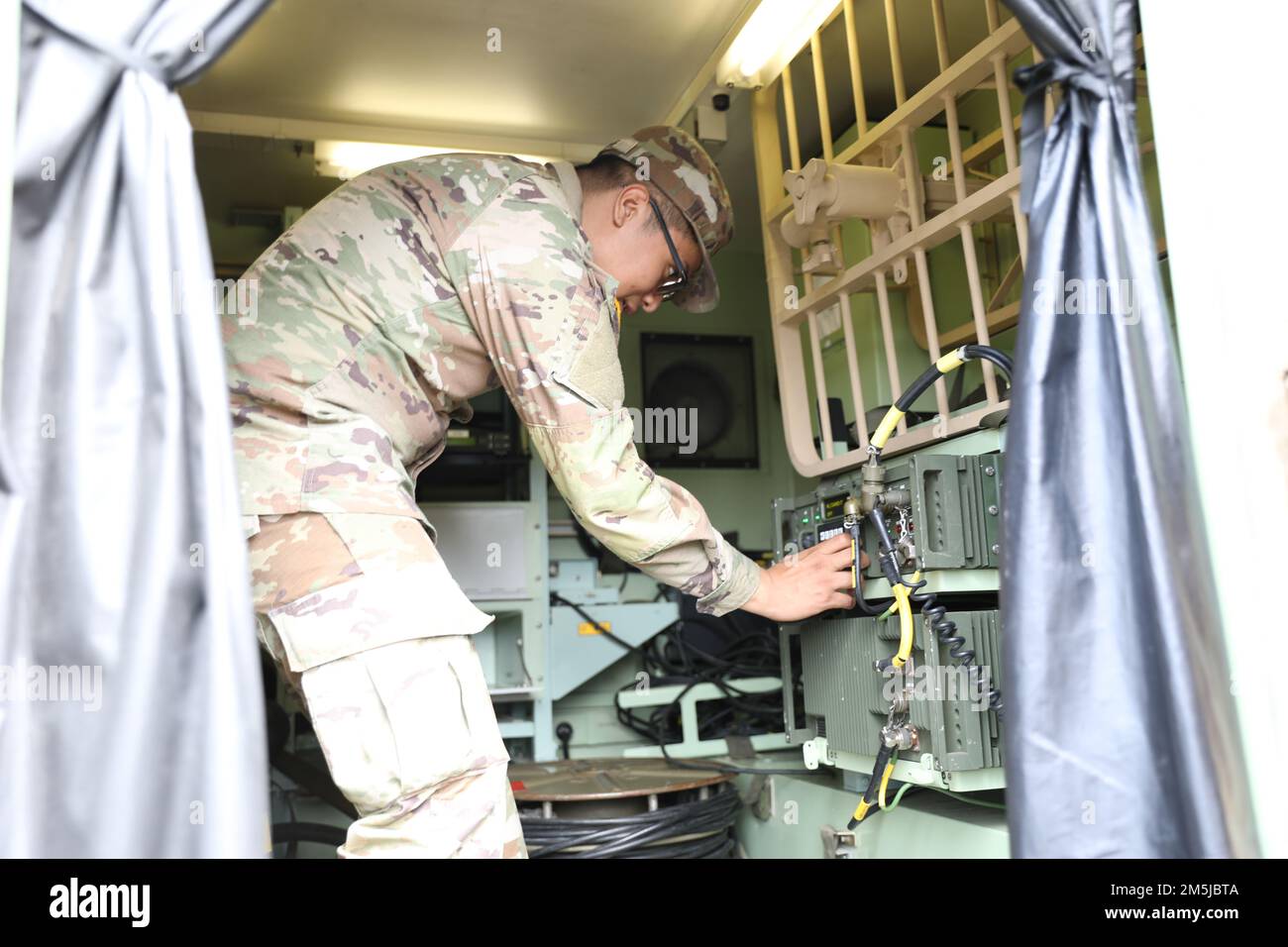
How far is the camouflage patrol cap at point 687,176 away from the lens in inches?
96.1

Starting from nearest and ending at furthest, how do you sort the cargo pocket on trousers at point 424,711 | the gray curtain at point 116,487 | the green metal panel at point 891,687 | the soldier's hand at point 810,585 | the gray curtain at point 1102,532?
the gray curtain at point 116,487 < the gray curtain at point 1102,532 < the cargo pocket on trousers at point 424,711 < the green metal panel at point 891,687 < the soldier's hand at point 810,585

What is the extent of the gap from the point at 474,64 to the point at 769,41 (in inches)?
37.4

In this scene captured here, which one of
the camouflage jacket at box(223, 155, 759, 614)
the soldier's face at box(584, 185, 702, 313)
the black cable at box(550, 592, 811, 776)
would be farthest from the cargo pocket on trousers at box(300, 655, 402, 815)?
the black cable at box(550, 592, 811, 776)

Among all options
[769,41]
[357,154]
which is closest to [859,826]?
[769,41]

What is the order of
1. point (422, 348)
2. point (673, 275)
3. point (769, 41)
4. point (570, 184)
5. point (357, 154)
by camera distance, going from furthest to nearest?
point (357, 154), point (769, 41), point (673, 275), point (570, 184), point (422, 348)

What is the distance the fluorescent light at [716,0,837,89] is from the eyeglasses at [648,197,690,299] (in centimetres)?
84

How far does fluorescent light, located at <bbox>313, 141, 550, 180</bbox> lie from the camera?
370 cm

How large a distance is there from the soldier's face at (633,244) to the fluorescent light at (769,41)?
828mm

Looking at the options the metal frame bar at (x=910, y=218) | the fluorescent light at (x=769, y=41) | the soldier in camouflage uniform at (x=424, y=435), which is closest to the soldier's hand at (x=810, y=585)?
the soldier in camouflage uniform at (x=424, y=435)

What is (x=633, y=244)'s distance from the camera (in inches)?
96.0

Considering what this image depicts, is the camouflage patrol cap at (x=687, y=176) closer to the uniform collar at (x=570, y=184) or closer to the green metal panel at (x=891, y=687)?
the uniform collar at (x=570, y=184)

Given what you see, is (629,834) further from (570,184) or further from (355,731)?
(570,184)
